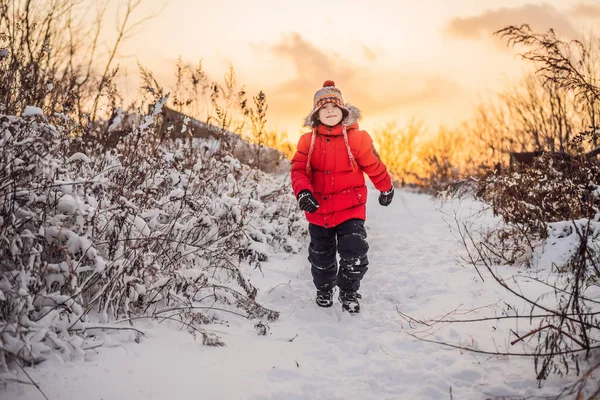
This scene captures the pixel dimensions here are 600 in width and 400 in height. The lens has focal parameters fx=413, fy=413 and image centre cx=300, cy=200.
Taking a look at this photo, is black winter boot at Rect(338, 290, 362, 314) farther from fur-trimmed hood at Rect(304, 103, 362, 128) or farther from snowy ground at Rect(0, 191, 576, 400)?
fur-trimmed hood at Rect(304, 103, 362, 128)

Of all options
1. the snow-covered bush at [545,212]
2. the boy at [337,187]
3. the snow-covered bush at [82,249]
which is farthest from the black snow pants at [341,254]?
the snow-covered bush at [545,212]

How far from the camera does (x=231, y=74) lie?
5.48m

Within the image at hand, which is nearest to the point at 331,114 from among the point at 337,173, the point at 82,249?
the point at 337,173

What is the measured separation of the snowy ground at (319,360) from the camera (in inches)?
72.3

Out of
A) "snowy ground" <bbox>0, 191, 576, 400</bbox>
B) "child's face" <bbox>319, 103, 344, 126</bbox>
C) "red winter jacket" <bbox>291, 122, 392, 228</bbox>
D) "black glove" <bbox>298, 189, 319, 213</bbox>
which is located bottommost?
"snowy ground" <bbox>0, 191, 576, 400</bbox>

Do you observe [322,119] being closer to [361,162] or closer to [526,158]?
[361,162]

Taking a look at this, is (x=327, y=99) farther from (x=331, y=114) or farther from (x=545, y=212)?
(x=545, y=212)

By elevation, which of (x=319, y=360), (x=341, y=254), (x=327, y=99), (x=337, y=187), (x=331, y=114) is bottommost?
(x=319, y=360)

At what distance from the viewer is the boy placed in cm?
331

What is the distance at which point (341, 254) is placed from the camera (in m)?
3.36

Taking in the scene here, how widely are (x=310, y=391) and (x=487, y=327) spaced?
1295 mm

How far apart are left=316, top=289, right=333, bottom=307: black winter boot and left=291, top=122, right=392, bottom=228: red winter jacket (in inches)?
21.7

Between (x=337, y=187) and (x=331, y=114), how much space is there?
61 cm

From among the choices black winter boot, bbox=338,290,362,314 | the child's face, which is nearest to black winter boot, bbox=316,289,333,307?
black winter boot, bbox=338,290,362,314
